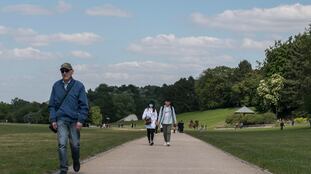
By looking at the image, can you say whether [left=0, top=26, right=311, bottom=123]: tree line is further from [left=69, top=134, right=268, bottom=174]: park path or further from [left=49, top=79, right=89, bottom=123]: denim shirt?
[left=49, top=79, right=89, bottom=123]: denim shirt

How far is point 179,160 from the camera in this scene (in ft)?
57.0

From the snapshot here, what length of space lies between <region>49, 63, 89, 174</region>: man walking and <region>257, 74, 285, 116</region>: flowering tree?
102 meters

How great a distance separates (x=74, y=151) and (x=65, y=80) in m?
1.50

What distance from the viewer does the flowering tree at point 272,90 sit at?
113 metres

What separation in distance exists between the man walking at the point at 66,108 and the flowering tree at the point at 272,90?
101778 mm

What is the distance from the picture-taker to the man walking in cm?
1203

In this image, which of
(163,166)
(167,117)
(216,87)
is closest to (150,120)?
(167,117)

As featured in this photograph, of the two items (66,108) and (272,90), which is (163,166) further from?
(272,90)

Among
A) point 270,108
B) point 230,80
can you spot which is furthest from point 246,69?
point 270,108

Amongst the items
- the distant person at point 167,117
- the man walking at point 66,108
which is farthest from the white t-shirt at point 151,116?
the man walking at point 66,108

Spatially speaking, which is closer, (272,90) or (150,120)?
(150,120)

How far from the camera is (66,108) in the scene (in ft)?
39.5

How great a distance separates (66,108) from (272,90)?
105288 millimetres

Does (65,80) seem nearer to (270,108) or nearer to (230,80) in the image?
(270,108)
